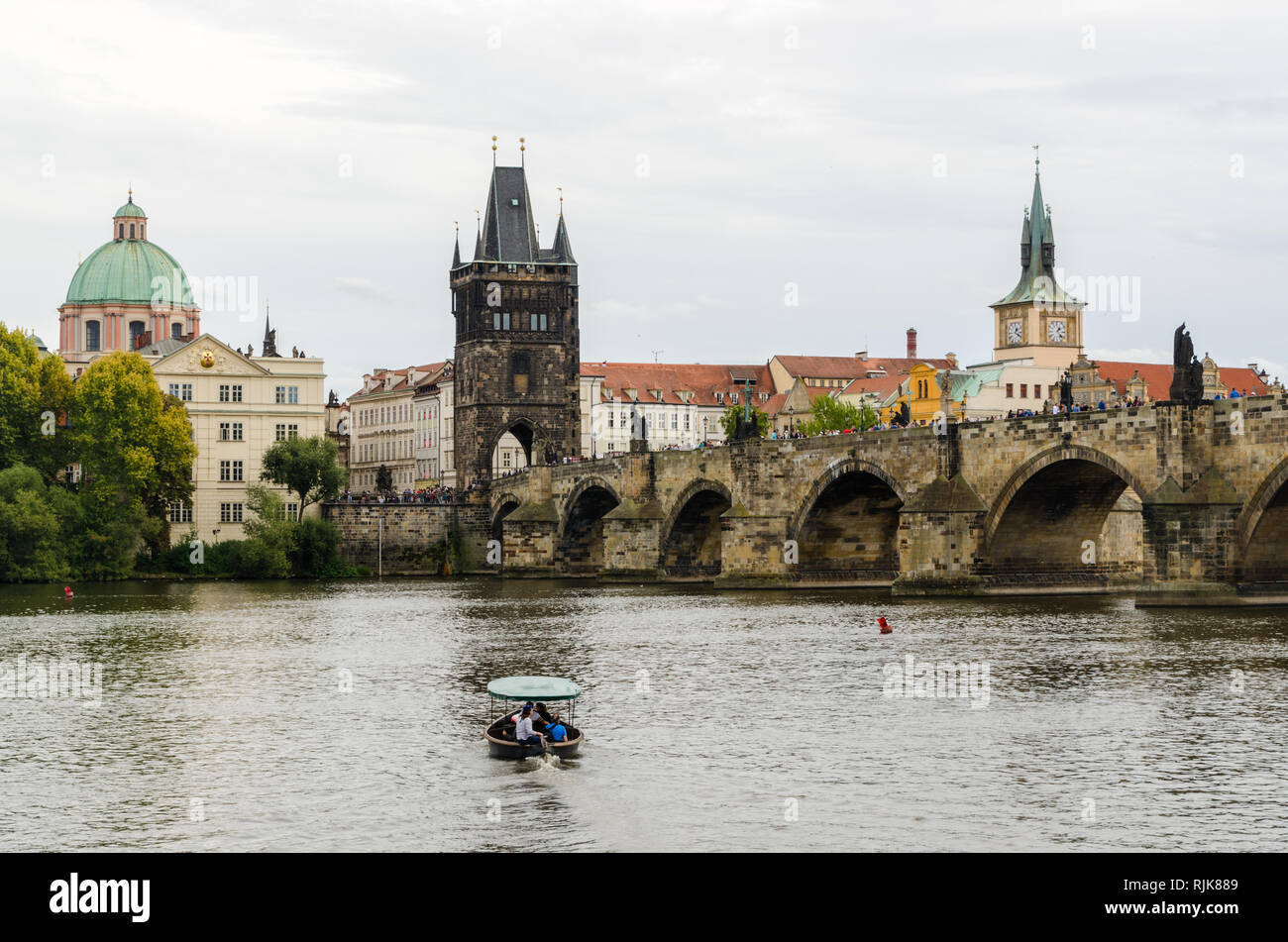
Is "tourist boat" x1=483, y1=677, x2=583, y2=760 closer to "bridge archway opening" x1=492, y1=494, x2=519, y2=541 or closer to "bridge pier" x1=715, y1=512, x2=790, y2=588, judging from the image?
"bridge pier" x1=715, y1=512, x2=790, y2=588

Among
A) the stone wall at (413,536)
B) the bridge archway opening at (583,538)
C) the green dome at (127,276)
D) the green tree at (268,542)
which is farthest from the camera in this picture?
the green dome at (127,276)

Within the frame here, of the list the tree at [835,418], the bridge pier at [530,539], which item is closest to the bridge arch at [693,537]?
the bridge pier at [530,539]

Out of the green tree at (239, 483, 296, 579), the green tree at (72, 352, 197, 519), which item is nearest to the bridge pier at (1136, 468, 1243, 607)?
the green tree at (239, 483, 296, 579)

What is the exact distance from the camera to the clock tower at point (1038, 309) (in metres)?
148

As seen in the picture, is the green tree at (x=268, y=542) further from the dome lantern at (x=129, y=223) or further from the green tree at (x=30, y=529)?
the dome lantern at (x=129, y=223)

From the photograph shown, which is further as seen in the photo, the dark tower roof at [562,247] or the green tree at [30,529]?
the dark tower roof at [562,247]

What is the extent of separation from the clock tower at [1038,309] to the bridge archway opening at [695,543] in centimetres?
6937

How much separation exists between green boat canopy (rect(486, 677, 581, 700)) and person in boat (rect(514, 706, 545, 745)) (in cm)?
47

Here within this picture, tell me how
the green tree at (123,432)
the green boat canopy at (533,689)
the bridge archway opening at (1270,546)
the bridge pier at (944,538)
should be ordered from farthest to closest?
the green tree at (123,432) < the bridge pier at (944,538) < the bridge archway opening at (1270,546) < the green boat canopy at (533,689)

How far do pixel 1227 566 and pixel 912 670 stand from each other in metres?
14.8

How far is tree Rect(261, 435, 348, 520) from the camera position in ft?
313

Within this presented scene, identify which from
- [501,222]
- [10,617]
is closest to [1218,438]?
[10,617]

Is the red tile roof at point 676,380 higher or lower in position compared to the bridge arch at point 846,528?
higher
